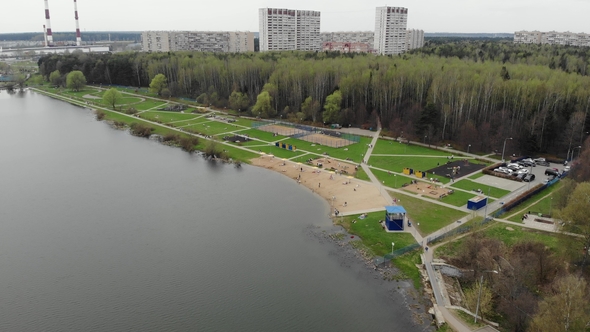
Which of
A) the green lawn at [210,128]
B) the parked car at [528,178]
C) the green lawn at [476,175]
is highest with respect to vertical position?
the green lawn at [210,128]

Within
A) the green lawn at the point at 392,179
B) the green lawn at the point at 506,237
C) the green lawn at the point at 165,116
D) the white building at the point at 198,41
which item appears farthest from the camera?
the white building at the point at 198,41

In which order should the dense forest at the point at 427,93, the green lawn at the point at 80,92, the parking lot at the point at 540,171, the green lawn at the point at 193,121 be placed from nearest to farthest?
1. the parking lot at the point at 540,171
2. the dense forest at the point at 427,93
3. the green lawn at the point at 193,121
4. the green lawn at the point at 80,92

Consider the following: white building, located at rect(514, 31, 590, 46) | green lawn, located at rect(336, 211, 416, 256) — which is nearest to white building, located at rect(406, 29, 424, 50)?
white building, located at rect(514, 31, 590, 46)

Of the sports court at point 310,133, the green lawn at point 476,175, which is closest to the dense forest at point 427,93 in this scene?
the sports court at point 310,133

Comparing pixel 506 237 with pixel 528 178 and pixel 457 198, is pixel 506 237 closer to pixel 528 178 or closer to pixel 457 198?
pixel 457 198

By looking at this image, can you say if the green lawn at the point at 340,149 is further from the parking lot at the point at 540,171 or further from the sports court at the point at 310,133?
the parking lot at the point at 540,171
